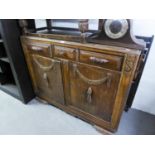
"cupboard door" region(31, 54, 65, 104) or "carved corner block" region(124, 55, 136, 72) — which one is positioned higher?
"carved corner block" region(124, 55, 136, 72)

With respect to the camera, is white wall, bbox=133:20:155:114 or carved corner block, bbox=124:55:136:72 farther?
white wall, bbox=133:20:155:114

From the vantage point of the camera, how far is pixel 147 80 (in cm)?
138

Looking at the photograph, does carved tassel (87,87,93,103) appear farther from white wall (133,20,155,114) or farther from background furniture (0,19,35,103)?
background furniture (0,19,35,103)

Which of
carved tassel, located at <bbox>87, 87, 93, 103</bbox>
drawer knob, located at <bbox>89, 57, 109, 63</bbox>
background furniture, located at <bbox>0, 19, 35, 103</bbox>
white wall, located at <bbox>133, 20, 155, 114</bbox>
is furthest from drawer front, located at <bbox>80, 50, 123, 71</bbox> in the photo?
background furniture, located at <bbox>0, 19, 35, 103</bbox>

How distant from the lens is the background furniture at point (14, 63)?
4.16 ft

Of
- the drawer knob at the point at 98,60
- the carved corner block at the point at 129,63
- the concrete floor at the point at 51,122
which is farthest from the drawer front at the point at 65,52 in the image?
the concrete floor at the point at 51,122

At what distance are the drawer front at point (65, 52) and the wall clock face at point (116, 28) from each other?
1.01 feet

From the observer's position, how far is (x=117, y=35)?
89cm

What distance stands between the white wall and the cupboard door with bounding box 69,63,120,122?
1.78ft

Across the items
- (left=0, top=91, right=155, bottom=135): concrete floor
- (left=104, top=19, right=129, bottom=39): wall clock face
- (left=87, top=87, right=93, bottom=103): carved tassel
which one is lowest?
(left=0, top=91, right=155, bottom=135): concrete floor

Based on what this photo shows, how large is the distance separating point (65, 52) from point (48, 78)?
46 centimetres

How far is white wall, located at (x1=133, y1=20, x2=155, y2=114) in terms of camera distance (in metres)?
1.15

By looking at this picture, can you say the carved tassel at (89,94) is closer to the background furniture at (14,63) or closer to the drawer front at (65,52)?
the drawer front at (65,52)
